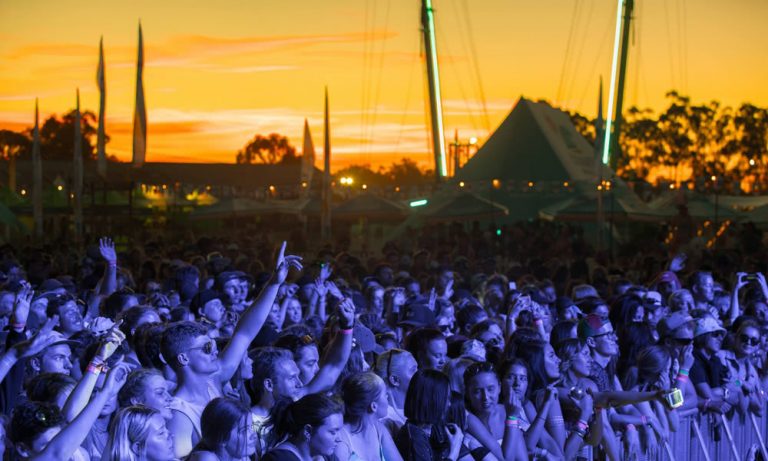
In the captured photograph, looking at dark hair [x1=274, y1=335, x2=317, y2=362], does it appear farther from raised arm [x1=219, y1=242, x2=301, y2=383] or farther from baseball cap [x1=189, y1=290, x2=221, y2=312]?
baseball cap [x1=189, y1=290, x2=221, y2=312]

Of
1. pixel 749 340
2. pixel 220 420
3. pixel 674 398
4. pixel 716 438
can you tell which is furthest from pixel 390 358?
pixel 749 340

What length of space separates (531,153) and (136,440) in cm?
3322

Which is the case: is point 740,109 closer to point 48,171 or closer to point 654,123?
point 654,123

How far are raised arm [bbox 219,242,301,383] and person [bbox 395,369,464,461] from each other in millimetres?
1048

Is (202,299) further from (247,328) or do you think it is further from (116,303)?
(247,328)

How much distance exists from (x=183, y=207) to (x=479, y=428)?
114 feet

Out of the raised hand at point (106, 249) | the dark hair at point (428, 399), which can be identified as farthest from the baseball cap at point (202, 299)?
the dark hair at point (428, 399)

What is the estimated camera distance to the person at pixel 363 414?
5543mm

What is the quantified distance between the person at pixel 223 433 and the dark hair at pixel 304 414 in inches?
9.4

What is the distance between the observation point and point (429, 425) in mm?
5801

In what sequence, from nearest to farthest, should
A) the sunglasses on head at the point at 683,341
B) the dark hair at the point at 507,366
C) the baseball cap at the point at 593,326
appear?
the dark hair at the point at 507,366, the baseball cap at the point at 593,326, the sunglasses on head at the point at 683,341

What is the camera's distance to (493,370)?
6.43m

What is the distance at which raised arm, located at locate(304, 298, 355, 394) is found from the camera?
6457mm

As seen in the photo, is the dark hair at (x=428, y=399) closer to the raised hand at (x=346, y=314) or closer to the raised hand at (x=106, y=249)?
the raised hand at (x=346, y=314)
